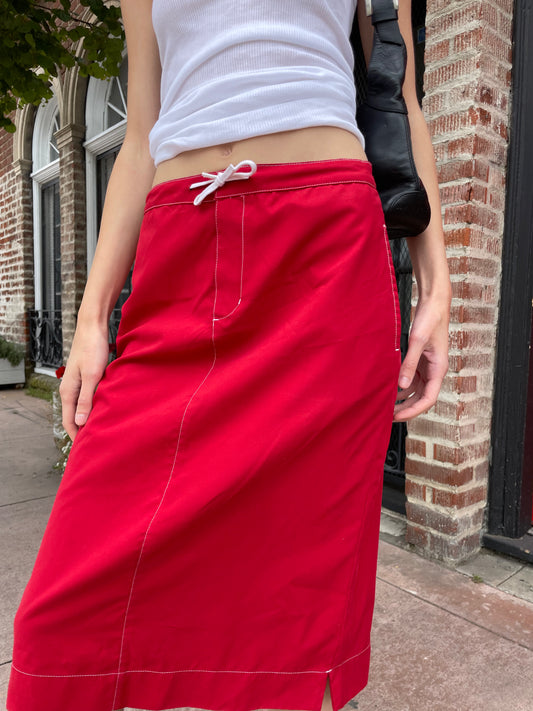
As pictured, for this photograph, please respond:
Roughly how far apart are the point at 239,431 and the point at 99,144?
5.71 metres

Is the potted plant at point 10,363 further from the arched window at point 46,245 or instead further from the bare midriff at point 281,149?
the bare midriff at point 281,149

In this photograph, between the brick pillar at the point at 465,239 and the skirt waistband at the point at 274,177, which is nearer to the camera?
the skirt waistband at the point at 274,177

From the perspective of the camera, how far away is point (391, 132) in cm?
108

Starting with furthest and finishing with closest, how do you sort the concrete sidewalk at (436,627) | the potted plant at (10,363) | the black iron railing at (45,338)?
the potted plant at (10,363) < the black iron railing at (45,338) < the concrete sidewalk at (436,627)

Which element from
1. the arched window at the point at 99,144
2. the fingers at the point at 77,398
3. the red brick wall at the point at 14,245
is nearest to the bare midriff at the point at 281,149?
the fingers at the point at 77,398

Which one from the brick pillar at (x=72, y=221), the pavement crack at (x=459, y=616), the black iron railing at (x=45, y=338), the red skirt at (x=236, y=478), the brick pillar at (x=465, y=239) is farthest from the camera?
the black iron railing at (x=45, y=338)

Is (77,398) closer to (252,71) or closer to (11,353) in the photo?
(252,71)

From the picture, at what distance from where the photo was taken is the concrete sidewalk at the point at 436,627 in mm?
1742

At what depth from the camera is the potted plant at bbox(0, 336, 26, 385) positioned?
25.1 ft

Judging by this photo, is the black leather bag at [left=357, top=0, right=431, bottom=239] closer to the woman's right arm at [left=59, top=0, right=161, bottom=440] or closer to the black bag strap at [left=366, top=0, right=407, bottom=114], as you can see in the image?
the black bag strap at [left=366, top=0, right=407, bottom=114]

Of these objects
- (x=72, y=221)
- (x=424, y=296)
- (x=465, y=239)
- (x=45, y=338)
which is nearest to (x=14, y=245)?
(x=45, y=338)

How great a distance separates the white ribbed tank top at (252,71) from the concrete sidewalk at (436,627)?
5.35ft

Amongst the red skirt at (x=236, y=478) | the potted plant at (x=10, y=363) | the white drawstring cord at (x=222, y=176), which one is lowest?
the potted plant at (x=10, y=363)

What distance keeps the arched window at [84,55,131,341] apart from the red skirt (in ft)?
16.6
